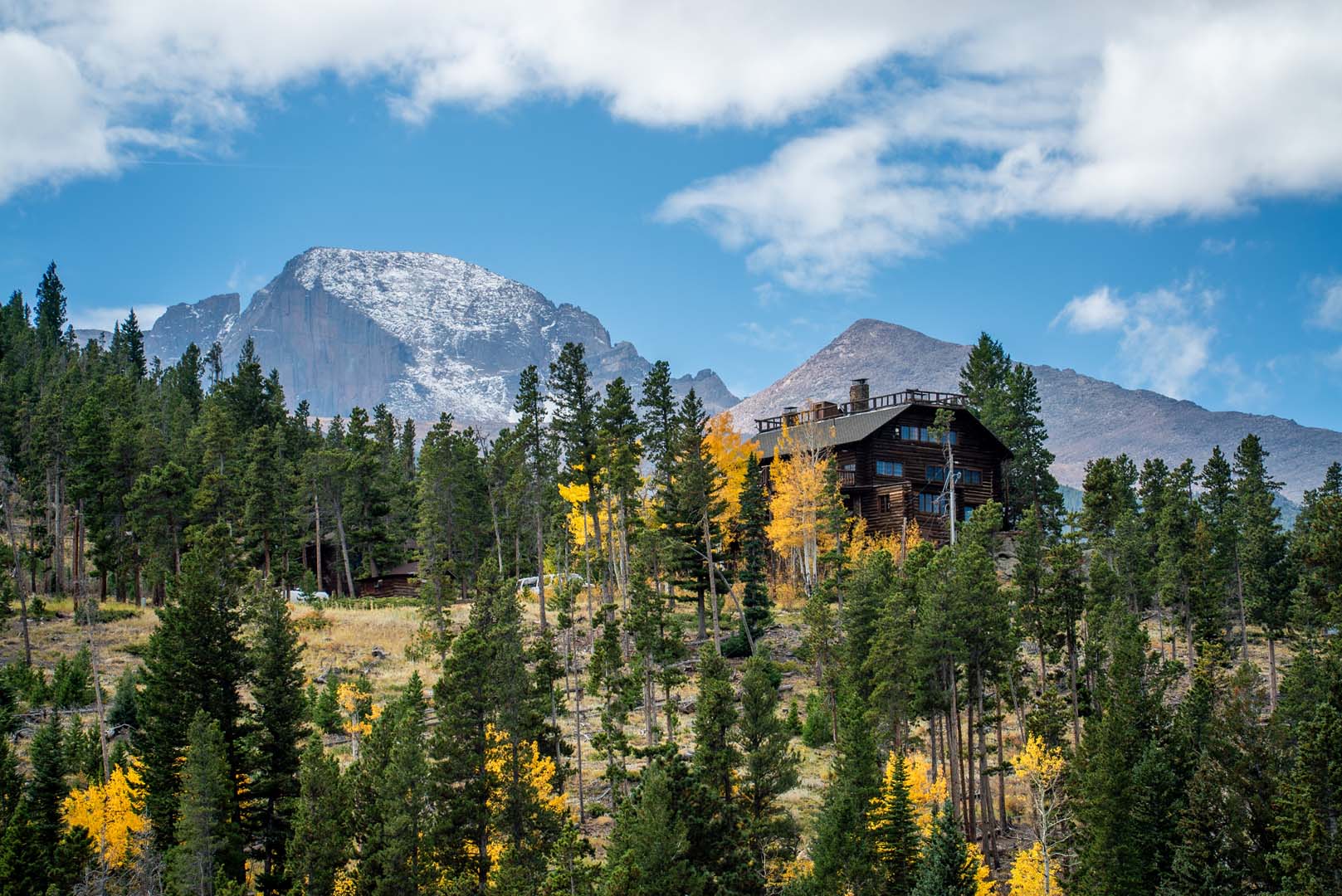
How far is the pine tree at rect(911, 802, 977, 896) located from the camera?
33500 mm

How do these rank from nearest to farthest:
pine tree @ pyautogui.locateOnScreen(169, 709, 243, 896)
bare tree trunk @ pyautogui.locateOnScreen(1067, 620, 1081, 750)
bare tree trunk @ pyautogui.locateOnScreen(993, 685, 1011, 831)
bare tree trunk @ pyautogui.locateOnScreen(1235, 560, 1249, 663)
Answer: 1. pine tree @ pyautogui.locateOnScreen(169, 709, 243, 896)
2. bare tree trunk @ pyautogui.locateOnScreen(993, 685, 1011, 831)
3. bare tree trunk @ pyautogui.locateOnScreen(1067, 620, 1081, 750)
4. bare tree trunk @ pyautogui.locateOnScreen(1235, 560, 1249, 663)

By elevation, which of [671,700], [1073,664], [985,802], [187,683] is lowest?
[985,802]

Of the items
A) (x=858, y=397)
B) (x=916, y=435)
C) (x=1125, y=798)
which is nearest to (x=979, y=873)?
(x=1125, y=798)

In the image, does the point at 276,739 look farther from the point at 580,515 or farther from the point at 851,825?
the point at 580,515

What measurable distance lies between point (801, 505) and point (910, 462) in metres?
12.1

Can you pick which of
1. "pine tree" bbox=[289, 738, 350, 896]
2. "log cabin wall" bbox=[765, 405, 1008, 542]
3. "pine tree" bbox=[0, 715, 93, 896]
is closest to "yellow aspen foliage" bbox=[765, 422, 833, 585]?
"log cabin wall" bbox=[765, 405, 1008, 542]

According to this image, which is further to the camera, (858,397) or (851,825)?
(858,397)

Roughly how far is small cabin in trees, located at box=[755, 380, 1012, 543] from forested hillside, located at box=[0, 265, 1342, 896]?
5.02m

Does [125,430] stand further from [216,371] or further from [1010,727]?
[216,371]

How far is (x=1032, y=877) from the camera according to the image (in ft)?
119

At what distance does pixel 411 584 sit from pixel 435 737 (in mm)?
47593

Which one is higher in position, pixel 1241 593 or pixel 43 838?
pixel 1241 593

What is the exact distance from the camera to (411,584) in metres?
83.4

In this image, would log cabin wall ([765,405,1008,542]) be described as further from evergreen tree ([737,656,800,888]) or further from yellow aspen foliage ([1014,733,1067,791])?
evergreen tree ([737,656,800,888])
